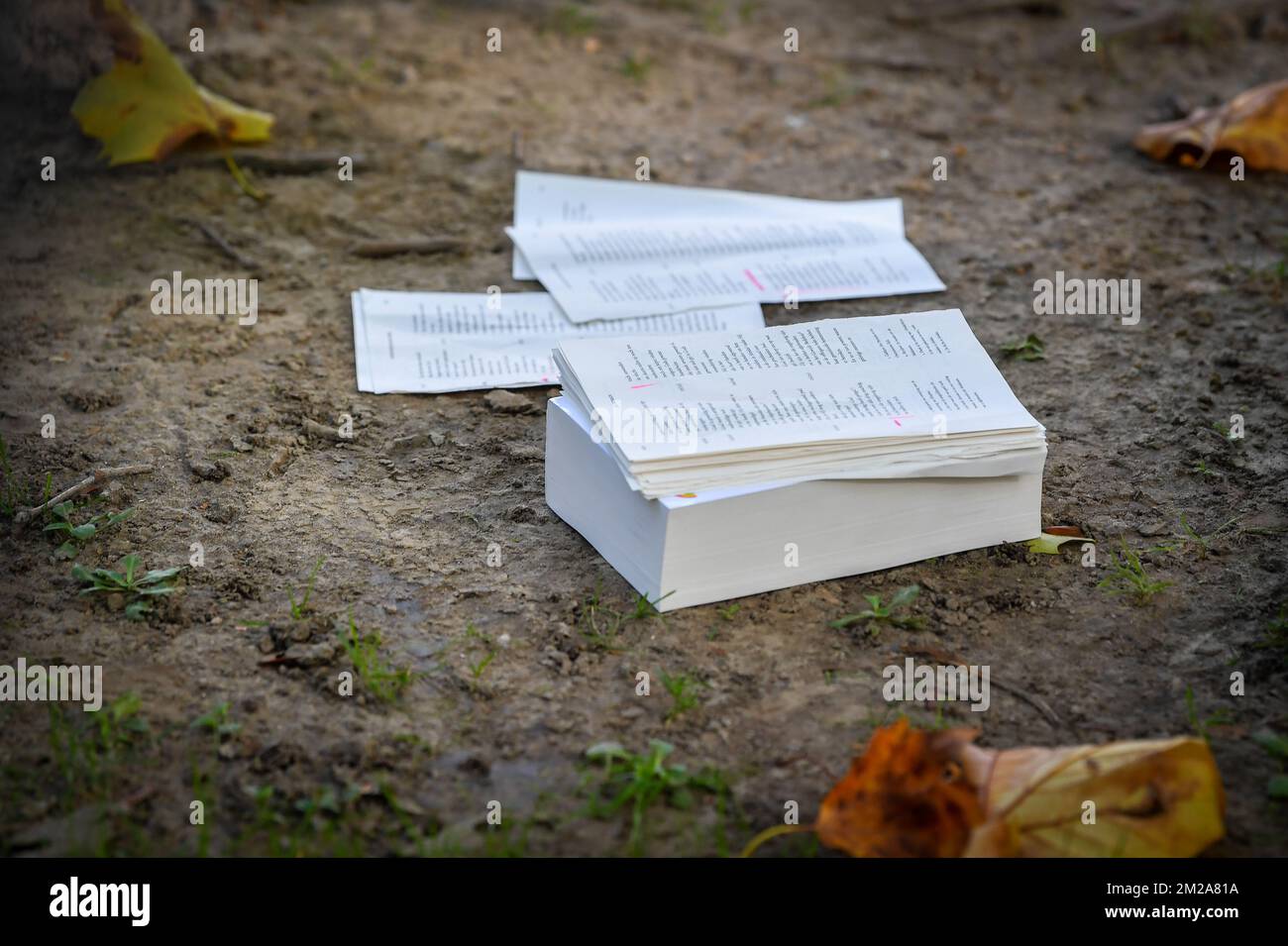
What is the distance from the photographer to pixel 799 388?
6.57 ft

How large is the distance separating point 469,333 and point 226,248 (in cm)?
72

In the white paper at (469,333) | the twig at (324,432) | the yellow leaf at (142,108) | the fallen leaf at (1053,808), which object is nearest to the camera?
the fallen leaf at (1053,808)

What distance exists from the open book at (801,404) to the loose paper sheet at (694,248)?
786 millimetres

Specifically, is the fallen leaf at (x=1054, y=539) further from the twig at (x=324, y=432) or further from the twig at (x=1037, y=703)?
the twig at (x=324, y=432)

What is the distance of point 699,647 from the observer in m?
1.87

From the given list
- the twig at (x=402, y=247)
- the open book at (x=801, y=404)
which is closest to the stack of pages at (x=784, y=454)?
the open book at (x=801, y=404)

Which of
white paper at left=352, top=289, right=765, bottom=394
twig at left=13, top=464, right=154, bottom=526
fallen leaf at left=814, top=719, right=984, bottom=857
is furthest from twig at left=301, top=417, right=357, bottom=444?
fallen leaf at left=814, top=719, right=984, bottom=857

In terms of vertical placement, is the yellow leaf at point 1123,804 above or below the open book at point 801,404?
below

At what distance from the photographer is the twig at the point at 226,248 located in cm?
301

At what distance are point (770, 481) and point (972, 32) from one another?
10.8 ft
